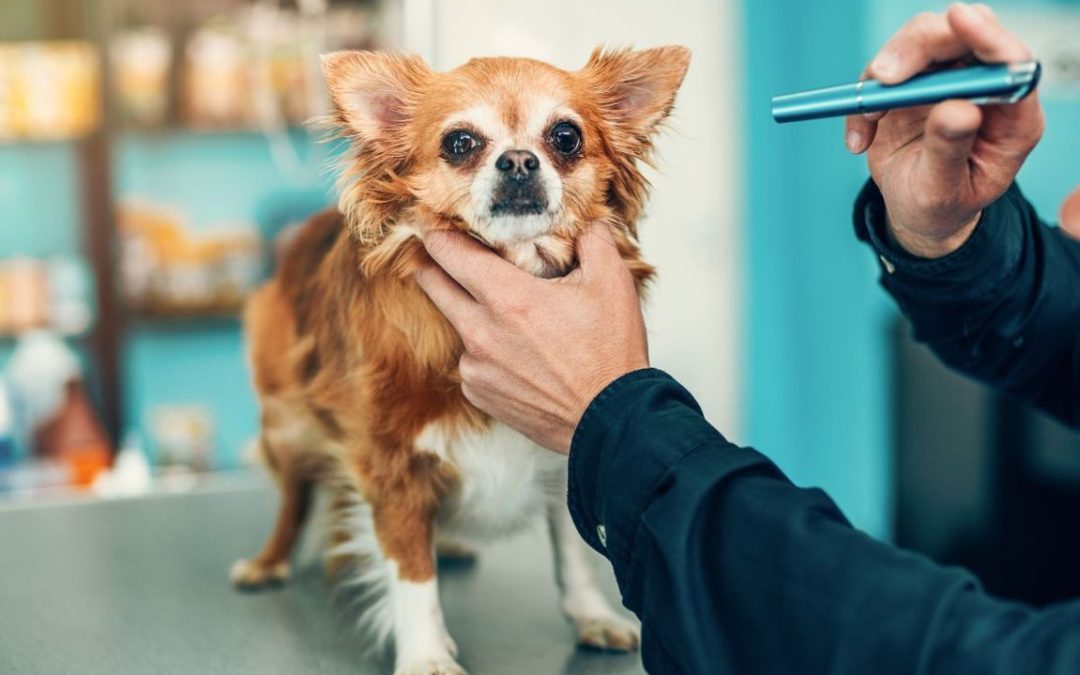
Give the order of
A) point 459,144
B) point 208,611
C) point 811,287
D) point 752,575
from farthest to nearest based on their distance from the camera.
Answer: point 811,287
point 208,611
point 459,144
point 752,575

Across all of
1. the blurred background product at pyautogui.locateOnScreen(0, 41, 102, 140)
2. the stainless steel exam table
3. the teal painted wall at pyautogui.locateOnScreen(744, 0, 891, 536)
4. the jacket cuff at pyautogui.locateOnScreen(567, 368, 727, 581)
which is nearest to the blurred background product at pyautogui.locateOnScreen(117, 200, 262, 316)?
the blurred background product at pyautogui.locateOnScreen(0, 41, 102, 140)

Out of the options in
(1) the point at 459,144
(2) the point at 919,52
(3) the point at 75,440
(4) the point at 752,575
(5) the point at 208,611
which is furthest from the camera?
(3) the point at 75,440

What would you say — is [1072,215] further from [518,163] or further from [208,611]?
[208,611]

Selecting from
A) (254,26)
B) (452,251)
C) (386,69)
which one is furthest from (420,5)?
(254,26)

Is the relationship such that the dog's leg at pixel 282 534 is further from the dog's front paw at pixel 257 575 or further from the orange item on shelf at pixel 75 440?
the orange item on shelf at pixel 75 440

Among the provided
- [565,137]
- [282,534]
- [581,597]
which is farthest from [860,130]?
[282,534]

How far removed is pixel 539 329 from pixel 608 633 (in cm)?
29

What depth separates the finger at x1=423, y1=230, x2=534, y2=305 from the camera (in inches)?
32.7

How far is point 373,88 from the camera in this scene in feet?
2.85

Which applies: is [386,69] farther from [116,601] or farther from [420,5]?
[116,601]

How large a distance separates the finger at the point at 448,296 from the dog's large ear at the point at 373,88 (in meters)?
0.12

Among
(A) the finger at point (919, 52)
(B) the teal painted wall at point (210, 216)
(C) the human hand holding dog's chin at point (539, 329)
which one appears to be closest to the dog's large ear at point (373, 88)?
(C) the human hand holding dog's chin at point (539, 329)

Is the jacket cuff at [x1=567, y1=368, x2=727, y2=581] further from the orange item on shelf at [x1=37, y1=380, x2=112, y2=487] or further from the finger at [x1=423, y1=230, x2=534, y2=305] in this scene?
the orange item on shelf at [x1=37, y1=380, x2=112, y2=487]

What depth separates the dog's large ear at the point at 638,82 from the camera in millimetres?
877
